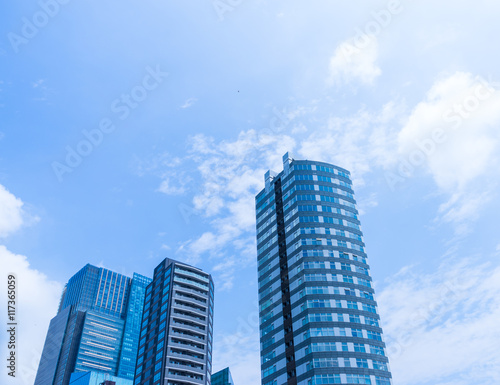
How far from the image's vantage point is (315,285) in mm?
92312

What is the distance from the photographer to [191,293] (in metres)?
150

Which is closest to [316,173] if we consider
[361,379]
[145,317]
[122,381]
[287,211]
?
[287,211]

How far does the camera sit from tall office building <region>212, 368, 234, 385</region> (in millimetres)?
170250

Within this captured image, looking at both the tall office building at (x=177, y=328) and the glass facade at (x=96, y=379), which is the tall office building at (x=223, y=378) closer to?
the tall office building at (x=177, y=328)

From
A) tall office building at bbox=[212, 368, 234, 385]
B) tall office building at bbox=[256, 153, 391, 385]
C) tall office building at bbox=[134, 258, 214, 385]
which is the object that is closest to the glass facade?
tall office building at bbox=[212, 368, 234, 385]

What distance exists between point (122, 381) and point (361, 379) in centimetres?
14172

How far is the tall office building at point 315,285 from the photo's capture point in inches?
3310

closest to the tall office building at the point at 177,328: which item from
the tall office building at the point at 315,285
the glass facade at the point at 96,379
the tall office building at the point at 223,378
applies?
the tall office building at the point at 223,378

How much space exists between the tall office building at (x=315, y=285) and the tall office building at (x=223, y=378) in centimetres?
8063

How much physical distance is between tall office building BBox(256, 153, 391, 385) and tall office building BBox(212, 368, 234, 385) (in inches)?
3174

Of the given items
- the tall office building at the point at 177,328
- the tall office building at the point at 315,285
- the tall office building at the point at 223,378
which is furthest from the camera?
the tall office building at the point at 223,378

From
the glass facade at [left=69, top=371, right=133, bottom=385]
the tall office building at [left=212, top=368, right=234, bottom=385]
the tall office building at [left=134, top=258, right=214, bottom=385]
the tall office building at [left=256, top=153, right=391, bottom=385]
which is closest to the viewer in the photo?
the tall office building at [left=256, top=153, right=391, bottom=385]

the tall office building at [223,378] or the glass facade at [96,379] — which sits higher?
the glass facade at [96,379]

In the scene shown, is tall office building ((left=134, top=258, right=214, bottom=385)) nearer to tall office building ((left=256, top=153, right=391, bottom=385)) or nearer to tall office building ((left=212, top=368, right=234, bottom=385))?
tall office building ((left=212, top=368, right=234, bottom=385))
